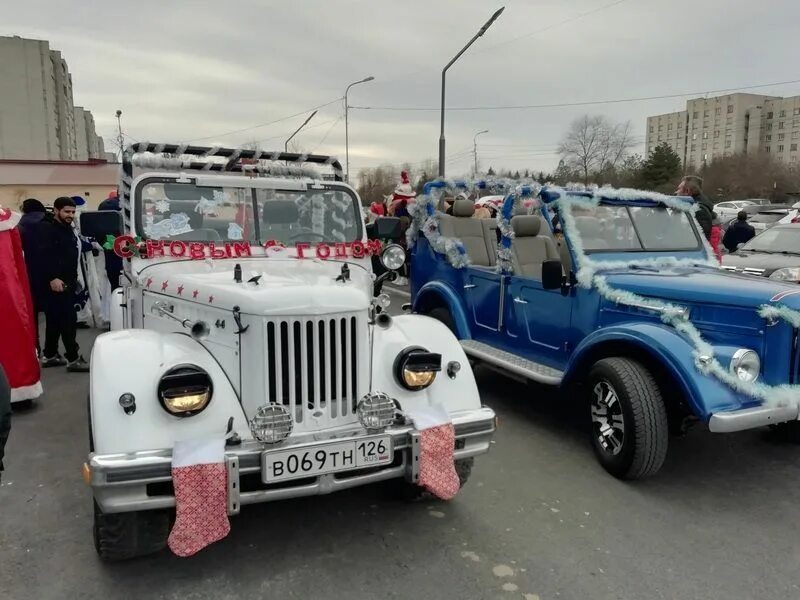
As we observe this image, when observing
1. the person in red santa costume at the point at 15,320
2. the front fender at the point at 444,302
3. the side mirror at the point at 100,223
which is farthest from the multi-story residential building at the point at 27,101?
the side mirror at the point at 100,223

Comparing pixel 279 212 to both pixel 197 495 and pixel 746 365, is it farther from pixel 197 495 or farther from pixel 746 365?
pixel 746 365

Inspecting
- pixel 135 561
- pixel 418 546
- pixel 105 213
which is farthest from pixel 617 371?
pixel 105 213

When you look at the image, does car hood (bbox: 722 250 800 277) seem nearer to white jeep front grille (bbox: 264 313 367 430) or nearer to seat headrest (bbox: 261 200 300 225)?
seat headrest (bbox: 261 200 300 225)

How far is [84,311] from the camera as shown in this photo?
9078 millimetres

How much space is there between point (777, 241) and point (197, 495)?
926cm

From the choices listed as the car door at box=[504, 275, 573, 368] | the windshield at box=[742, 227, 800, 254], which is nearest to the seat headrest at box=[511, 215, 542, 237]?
the car door at box=[504, 275, 573, 368]

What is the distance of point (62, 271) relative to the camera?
6.11 meters

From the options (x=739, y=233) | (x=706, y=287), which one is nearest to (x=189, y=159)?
(x=706, y=287)

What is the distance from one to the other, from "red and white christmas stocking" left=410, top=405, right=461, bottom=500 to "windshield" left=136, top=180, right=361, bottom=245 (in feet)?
6.38

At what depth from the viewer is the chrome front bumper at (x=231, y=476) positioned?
2455 millimetres

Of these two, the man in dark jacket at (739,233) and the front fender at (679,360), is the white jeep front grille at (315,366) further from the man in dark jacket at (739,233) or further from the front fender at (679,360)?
the man in dark jacket at (739,233)

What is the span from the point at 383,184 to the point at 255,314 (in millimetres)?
58041

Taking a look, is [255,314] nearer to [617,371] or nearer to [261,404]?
[261,404]

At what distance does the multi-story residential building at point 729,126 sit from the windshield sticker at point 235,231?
84262mm
